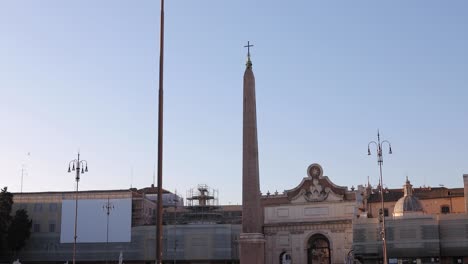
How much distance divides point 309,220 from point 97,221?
2434 centimetres

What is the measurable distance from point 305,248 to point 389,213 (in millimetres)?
10909

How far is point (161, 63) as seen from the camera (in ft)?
55.0

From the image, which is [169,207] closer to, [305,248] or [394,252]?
[305,248]

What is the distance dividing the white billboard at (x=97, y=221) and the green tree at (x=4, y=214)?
580 cm

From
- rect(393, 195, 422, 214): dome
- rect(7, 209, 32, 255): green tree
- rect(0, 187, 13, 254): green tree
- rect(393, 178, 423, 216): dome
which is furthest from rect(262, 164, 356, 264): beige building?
rect(0, 187, 13, 254): green tree

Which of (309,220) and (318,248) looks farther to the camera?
(318,248)

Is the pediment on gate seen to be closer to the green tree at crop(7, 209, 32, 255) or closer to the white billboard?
the white billboard

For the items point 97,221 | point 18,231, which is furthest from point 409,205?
point 18,231

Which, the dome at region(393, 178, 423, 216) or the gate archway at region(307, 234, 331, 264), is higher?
the dome at region(393, 178, 423, 216)

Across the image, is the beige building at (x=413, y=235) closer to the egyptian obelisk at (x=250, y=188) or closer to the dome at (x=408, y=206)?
the dome at (x=408, y=206)

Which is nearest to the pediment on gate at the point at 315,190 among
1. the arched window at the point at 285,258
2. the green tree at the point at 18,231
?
the arched window at the point at 285,258

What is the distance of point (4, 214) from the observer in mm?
70125

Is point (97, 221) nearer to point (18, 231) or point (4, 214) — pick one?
point (18, 231)

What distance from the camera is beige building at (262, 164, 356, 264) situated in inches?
2470
